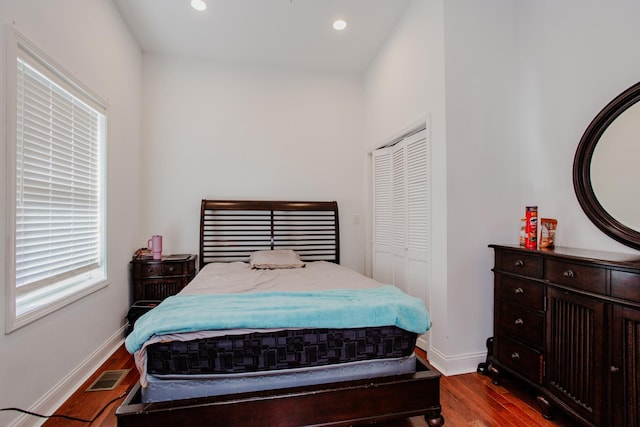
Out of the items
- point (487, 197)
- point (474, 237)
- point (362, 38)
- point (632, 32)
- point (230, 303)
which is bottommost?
point (230, 303)

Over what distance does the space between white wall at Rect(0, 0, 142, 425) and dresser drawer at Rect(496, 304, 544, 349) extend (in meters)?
3.09

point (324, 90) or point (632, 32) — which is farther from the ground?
point (324, 90)

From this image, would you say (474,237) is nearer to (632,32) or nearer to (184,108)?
(632,32)

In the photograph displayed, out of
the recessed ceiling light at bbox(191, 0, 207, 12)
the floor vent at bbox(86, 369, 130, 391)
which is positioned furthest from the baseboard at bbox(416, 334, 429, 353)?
the recessed ceiling light at bbox(191, 0, 207, 12)

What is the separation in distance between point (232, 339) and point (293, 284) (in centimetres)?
90

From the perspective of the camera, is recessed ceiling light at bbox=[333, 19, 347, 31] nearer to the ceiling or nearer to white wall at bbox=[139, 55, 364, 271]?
the ceiling

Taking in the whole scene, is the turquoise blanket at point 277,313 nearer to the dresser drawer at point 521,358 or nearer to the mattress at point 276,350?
the mattress at point 276,350

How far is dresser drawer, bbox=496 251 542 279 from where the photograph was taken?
6.48 feet

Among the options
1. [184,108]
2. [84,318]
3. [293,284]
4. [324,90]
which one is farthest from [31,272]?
[324,90]

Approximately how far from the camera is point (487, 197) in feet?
8.27

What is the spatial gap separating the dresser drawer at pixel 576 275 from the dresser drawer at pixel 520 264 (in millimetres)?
68

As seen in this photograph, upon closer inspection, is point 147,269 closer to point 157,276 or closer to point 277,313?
point 157,276

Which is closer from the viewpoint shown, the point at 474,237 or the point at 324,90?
the point at 474,237

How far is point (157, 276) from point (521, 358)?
336 centimetres
